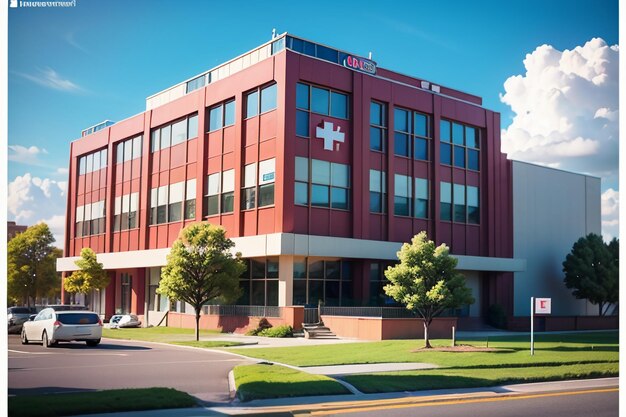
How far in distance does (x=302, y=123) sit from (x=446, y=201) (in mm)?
9922

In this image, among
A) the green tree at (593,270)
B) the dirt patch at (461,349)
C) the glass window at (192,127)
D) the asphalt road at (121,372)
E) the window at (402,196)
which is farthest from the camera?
the green tree at (593,270)

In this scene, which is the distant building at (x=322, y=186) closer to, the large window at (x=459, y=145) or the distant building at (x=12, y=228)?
the large window at (x=459, y=145)

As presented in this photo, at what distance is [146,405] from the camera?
10.2 meters

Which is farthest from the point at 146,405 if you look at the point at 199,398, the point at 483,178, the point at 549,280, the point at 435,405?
the point at 549,280

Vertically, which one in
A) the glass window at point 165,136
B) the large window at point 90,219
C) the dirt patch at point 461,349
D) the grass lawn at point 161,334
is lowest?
the grass lawn at point 161,334

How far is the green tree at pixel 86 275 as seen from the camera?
138 ft

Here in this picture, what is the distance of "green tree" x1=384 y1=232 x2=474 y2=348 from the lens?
76.8 ft

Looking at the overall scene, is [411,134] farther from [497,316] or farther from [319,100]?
[497,316]

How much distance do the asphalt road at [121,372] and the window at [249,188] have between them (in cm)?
1408

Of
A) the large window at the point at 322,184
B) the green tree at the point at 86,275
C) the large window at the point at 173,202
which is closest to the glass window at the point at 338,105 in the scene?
the large window at the point at 322,184

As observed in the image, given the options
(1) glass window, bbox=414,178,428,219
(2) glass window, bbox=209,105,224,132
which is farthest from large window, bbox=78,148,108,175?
(1) glass window, bbox=414,178,428,219

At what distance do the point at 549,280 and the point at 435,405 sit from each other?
1300 inches

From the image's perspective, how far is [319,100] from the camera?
32.7 m

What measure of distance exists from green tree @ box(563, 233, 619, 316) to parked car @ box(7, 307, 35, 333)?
28.0 m
